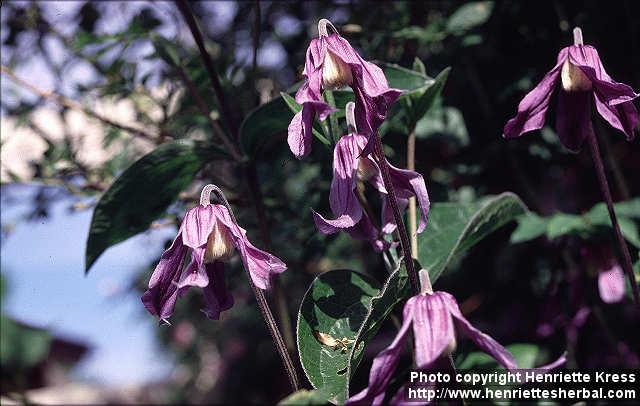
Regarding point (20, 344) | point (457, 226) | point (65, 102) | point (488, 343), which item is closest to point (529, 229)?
point (457, 226)

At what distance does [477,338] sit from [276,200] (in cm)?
73

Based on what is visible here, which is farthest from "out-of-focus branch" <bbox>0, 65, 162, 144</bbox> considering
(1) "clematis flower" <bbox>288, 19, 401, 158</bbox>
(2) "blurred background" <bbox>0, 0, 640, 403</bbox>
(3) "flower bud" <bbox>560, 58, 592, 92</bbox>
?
(3) "flower bud" <bbox>560, 58, 592, 92</bbox>

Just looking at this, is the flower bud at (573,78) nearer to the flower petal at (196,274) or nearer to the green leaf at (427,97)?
the green leaf at (427,97)

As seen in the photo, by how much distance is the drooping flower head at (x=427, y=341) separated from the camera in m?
0.51

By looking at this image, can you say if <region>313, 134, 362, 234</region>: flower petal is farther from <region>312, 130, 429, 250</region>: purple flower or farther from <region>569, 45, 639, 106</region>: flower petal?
<region>569, 45, 639, 106</region>: flower petal

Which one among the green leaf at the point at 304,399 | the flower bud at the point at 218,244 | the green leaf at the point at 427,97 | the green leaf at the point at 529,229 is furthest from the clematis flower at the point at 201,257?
the green leaf at the point at 529,229

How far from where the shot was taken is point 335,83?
1.93ft

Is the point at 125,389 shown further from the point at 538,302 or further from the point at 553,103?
the point at 553,103

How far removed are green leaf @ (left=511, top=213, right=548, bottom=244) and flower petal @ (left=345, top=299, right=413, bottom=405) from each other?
18.4 inches

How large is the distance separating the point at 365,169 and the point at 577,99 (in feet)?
0.71

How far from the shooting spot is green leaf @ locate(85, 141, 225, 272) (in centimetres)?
82

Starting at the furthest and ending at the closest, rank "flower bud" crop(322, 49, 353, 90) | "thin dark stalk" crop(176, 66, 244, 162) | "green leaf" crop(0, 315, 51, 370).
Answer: "green leaf" crop(0, 315, 51, 370) < "thin dark stalk" crop(176, 66, 244, 162) < "flower bud" crop(322, 49, 353, 90)

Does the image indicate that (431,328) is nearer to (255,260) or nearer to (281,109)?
(255,260)

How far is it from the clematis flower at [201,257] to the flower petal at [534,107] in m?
0.26
